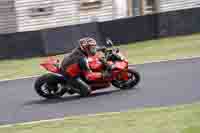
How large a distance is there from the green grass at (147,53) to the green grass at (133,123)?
8.59 meters

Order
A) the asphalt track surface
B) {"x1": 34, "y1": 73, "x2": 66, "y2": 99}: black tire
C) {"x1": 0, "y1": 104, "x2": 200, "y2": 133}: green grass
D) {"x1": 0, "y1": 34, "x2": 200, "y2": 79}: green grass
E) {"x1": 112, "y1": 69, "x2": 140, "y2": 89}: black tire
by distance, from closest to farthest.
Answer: {"x1": 0, "y1": 104, "x2": 200, "y2": 133}: green grass < the asphalt track surface < {"x1": 34, "y1": 73, "x2": 66, "y2": 99}: black tire < {"x1": 112, "y1": 69, "x2": 140, "y2": 89}: black tire < {"x1": 0, "y1": 34, "x2": 200, "y2": 79}: green grass

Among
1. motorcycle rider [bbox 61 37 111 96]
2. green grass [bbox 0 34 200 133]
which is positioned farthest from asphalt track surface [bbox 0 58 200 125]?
green grass [bbox 0 34 200 133]

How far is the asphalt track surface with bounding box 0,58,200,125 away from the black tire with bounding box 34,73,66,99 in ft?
0.48

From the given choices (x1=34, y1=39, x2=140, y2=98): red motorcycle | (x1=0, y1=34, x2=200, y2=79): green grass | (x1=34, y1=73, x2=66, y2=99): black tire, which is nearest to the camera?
(x1=34, y1=73, x2=66, y2=99): black tire

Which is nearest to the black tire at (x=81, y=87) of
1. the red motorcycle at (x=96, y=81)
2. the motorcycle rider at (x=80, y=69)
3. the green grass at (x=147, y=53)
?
the motorcycle rider at (x=80, y=69)

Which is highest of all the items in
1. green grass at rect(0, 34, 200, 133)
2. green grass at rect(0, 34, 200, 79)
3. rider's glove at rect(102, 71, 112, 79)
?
green grass at rect(0, 34, 200, 133)

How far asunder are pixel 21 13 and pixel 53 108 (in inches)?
652

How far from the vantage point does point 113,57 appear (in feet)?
51.0

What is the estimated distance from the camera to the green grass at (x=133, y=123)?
10773 millimetres

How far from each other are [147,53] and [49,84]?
8.54 m

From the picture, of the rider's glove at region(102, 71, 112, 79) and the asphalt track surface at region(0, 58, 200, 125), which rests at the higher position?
the rider's glove at region(102, 71, 112, 79)

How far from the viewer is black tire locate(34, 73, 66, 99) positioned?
49.4 ft

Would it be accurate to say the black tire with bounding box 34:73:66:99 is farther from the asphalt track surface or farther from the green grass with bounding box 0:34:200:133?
the green grass with bounding box 0:34:200:133

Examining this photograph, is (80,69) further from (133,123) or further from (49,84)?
(133,123)
